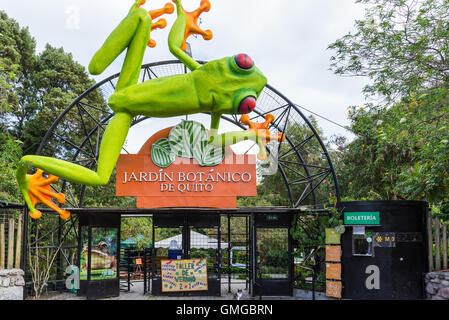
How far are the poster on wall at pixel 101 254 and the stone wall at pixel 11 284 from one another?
9.51 ft

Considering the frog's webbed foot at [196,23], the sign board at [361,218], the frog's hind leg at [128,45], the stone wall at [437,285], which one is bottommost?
the stone wall at [437,285]

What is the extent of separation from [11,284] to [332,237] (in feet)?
27.3

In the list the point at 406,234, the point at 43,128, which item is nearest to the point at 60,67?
the point at 43,128

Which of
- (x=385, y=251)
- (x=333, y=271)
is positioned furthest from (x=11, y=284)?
(x=385, y=251)

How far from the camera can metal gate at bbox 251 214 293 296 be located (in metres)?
12.3

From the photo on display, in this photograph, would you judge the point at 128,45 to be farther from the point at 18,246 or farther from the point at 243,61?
the point at 18,246

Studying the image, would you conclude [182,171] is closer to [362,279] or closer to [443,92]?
[362,279]

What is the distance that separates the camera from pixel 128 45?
16.6 ft

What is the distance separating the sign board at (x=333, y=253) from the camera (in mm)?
11102

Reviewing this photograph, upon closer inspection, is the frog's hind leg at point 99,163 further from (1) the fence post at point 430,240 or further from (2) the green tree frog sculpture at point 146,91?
(1) the fence post at point 430,240

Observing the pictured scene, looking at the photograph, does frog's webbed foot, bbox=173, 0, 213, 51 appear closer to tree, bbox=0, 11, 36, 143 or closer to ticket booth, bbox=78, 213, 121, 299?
ticket booth, bbox=78, 213, 121, 299

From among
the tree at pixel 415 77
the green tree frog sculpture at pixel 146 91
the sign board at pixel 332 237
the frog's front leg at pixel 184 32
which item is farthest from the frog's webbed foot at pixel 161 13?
the sign board at pixel 332 237

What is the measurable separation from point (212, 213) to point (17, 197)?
21.2 feet

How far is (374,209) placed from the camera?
1051 cm
